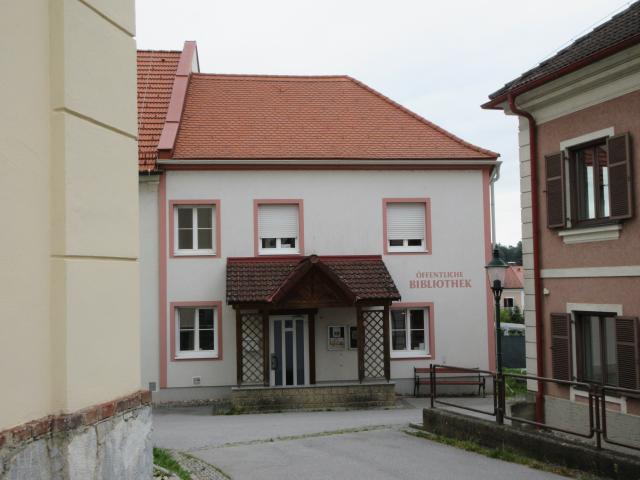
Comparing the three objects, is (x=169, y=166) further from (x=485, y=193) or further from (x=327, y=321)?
(x=485, y=193)

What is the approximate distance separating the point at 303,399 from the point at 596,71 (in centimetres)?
1193

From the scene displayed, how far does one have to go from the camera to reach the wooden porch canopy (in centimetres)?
2186

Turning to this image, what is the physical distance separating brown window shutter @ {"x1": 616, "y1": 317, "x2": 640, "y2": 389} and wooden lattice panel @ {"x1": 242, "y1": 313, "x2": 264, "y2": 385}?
470 inches

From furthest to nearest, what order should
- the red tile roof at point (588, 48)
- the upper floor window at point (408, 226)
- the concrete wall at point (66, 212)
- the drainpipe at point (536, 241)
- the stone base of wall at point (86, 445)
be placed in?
the upper floor window at point (408, 226) → the drainpipe at point (536, 241) → the red tile roof at point (588, 48) → the concrete wall at point (66, 212) → the stone base of wall at point (86, 445)

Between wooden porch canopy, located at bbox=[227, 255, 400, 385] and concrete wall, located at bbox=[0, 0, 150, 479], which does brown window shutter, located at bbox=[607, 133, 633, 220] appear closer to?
concrete wall, located at bbox=[0, 0, 150, 479]

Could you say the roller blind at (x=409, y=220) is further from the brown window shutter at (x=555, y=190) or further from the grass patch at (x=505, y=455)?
the brown window shutter at (x=555, y=190)

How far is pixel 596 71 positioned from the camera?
41.5 feet

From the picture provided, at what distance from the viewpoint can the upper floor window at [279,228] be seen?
76.9ft

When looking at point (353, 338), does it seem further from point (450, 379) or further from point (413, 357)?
point (450, 379)

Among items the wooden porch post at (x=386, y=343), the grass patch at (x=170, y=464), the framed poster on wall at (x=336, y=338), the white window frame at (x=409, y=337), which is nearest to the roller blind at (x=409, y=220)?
the white window frame at (x=409, y=337)

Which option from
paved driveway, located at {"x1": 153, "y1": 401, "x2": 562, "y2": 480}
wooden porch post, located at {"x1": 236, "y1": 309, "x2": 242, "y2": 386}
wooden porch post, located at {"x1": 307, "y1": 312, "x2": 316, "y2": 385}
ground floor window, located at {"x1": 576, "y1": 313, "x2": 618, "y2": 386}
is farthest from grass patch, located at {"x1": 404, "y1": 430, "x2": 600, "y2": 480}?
wooden porch post, located at {"x1": 307, "y1": 312, "x2": 316, "y2": 385}

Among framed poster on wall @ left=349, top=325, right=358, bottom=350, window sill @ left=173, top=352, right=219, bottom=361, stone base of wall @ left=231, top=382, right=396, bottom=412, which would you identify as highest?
framed poster on wall @ left=349, top=325, right=358, bottom=350

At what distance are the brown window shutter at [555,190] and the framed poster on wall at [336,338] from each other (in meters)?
10.4

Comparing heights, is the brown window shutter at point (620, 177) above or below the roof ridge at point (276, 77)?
below
